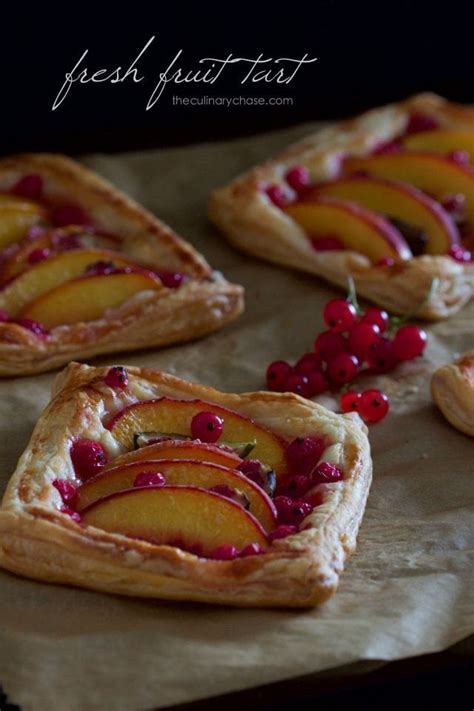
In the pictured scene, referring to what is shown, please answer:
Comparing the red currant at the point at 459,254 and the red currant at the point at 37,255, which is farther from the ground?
the red currant at the point at 37,255

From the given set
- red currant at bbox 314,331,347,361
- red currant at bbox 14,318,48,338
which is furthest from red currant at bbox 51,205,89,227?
red currant at bbox 314,331,347,361

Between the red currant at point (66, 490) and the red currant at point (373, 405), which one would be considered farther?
the red currant at point (373, 405)

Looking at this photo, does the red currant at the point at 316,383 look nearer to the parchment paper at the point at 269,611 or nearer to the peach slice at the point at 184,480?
the parchment paper at the point at 269,611

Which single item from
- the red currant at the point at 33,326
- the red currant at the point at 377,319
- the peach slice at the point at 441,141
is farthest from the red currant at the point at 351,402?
the peach slice at the point at 441,141

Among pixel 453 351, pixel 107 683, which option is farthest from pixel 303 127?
pixel 107 683

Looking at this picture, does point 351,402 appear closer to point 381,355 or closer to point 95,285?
point 381,355

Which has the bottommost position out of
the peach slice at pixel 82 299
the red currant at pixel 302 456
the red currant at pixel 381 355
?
the red currant at pixel 381 355
